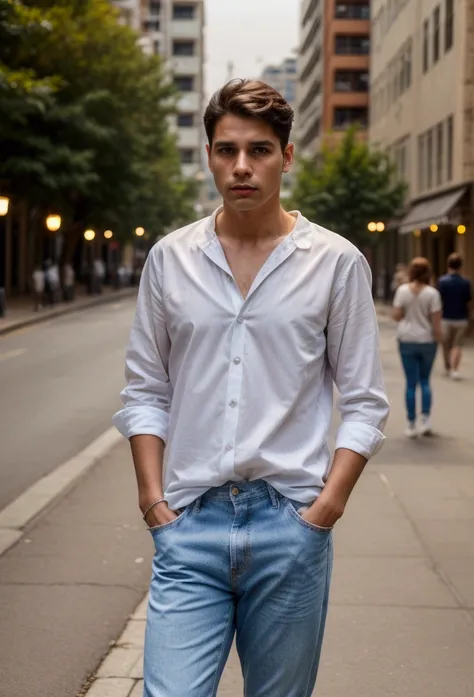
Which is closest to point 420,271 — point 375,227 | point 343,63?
point 375,227

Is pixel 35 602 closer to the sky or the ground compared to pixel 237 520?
closer to the ground

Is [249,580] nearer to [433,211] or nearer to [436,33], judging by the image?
[433,211]

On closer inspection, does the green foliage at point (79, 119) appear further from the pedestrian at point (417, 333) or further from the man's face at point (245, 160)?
the man's face at point (245, 160)

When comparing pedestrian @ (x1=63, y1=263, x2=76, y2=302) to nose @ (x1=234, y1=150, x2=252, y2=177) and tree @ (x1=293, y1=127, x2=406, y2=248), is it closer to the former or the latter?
tree @ (x1=293, y1=127, x2=406, y2=248)

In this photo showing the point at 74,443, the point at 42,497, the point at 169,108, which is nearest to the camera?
the point at 42,497

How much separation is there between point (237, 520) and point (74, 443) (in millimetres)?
9369

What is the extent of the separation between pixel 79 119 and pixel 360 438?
40.7 metres

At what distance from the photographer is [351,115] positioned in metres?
90.7

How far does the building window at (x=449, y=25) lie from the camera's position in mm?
40062

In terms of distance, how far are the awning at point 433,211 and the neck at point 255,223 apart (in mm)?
33647

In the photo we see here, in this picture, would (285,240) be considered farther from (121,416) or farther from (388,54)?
(388,54)

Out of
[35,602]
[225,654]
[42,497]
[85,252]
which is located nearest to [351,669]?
[35,602]

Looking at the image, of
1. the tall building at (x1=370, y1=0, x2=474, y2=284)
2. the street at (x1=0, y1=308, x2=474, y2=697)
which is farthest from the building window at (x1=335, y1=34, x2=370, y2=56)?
the street at (x1=0, y1=308, x2=474, y2=697)

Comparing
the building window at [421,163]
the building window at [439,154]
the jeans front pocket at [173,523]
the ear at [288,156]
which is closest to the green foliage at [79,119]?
the building window at [421,163]
